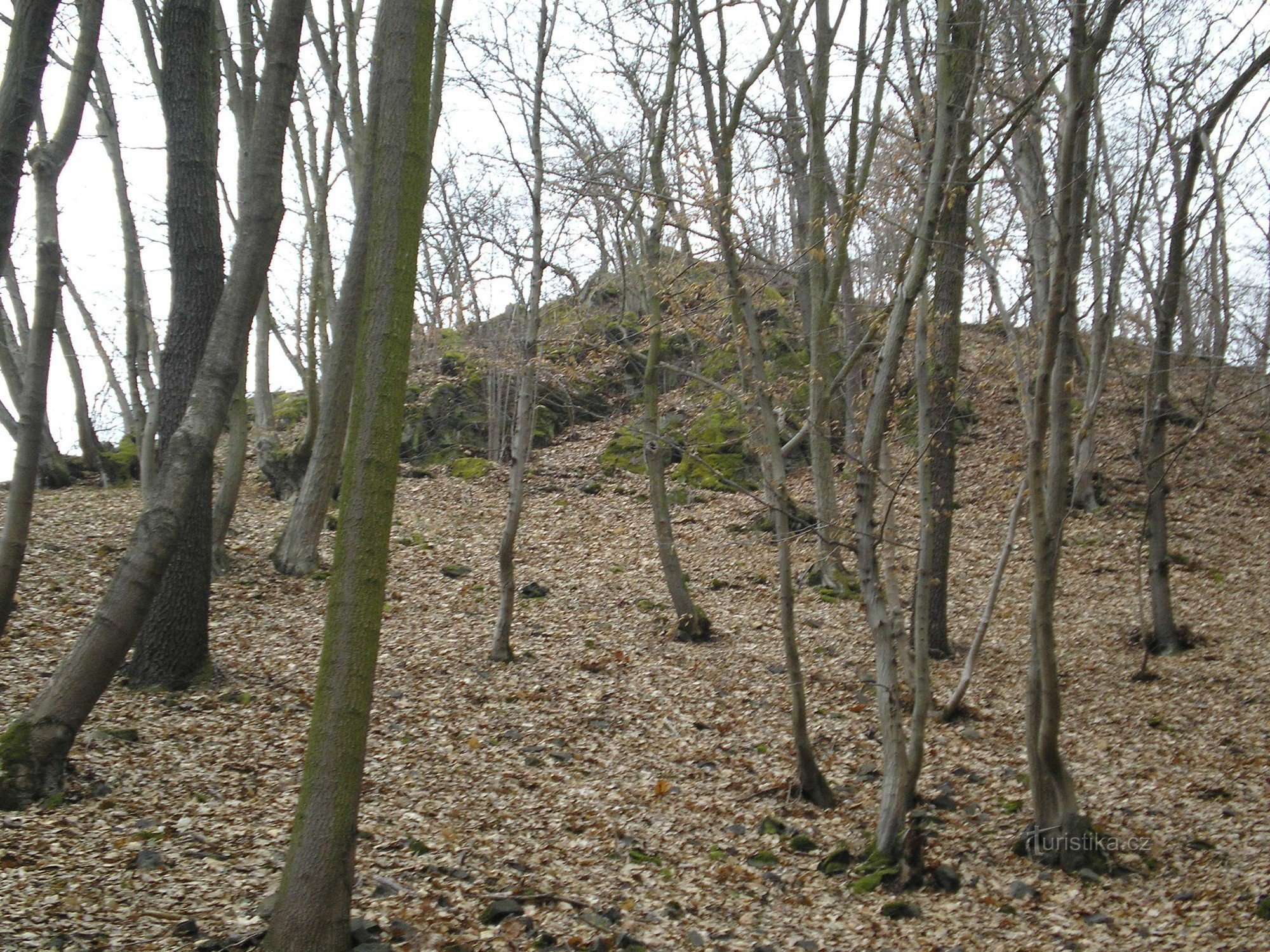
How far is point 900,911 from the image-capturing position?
5.43 meters

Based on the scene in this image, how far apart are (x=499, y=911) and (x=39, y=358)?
16.5ft

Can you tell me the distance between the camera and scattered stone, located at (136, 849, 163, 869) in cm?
445

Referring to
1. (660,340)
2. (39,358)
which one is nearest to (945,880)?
(660,340)

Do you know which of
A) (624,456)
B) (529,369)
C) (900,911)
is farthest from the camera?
(624,456)

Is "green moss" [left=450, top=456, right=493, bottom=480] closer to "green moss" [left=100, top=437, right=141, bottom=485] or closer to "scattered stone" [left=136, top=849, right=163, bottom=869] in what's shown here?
"green moss" [left=100, top=437, right=141, bottom=485]

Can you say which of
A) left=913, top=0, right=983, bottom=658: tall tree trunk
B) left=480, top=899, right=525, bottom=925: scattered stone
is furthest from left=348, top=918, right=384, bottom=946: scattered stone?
left=913, top=0, right=983, bottom=658: tall tree trunk

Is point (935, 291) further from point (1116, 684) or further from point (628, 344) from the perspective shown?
point (1116, 684)

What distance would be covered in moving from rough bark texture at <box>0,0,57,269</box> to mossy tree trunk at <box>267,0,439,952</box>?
2512mm

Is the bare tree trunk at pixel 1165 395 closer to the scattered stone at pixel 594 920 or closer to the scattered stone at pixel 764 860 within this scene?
the scattered stone at pixel 764 860

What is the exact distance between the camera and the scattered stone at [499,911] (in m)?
4.59

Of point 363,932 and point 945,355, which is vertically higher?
point 945,355

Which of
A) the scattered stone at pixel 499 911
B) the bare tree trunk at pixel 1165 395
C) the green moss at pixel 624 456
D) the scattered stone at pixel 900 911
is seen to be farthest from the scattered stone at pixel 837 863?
the green moss at pixel 624 456

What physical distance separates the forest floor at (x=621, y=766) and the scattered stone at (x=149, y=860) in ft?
0.04

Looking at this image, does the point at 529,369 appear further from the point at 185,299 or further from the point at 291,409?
the point at 291,409
